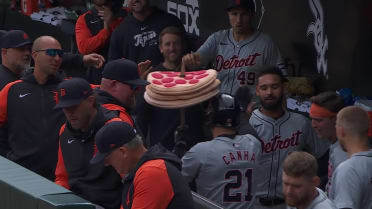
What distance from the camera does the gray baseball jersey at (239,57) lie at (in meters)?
7.22

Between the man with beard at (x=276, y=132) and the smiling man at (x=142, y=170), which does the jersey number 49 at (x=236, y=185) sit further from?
the smiling man at (x=142, y=170)

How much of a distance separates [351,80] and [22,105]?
292cm

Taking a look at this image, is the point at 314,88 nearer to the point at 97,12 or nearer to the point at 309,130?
the point at 309,130

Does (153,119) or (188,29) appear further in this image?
(188,29)

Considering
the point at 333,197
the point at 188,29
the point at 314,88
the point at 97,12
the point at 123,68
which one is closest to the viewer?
the point at 333,197

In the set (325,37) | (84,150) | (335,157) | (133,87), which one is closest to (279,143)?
(335,157)

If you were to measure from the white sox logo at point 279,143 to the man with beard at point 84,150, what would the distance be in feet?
4.13

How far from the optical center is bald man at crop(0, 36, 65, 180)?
6.25m

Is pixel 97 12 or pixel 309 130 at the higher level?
pixel 97 12

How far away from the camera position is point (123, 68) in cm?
598

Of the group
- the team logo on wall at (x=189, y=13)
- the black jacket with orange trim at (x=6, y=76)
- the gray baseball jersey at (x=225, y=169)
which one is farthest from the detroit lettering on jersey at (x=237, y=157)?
the team logo on wall at (x=189, y=13)

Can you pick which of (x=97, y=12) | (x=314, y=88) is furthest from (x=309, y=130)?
(x=97, y=12)

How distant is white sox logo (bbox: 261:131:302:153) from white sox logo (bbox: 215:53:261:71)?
3.65 feet

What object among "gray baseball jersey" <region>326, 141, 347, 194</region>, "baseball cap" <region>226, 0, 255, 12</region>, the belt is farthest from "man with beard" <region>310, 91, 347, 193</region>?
"baseball cap" <region>226, 0, 255, 12</region>
